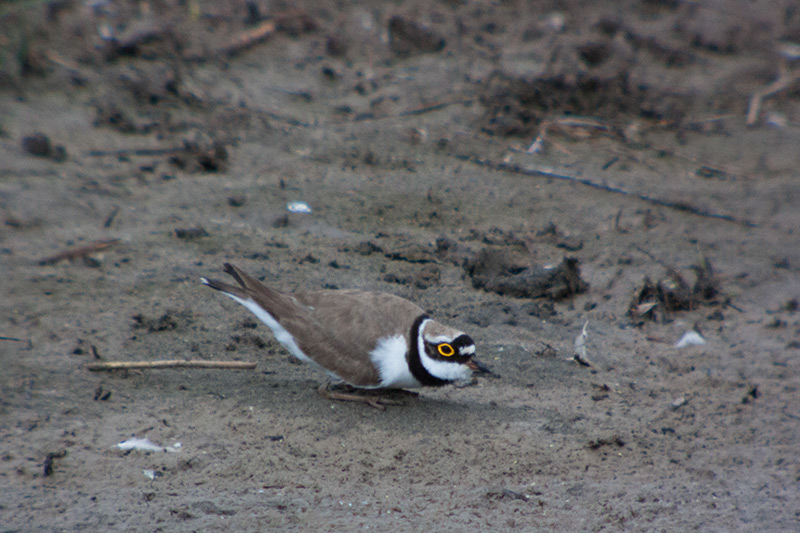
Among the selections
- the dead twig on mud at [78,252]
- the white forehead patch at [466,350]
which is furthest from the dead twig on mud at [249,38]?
the white forehead patch at [466,350]

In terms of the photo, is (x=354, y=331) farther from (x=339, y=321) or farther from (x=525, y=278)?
(x=525, y=278)

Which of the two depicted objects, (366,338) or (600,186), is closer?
(366,338)

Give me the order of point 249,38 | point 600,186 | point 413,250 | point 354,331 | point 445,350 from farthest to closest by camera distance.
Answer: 1. point 249,38
2. point 600,186
3. point 413,250
4. point 354,331
5. point 445,350

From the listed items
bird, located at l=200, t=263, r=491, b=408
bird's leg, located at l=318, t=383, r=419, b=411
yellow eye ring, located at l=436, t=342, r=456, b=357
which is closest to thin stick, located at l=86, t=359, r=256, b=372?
bird, located at l=200, t=263, r=491, b=408

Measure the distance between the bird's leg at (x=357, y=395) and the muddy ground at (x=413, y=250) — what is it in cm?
7

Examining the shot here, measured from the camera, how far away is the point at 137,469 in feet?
11.6

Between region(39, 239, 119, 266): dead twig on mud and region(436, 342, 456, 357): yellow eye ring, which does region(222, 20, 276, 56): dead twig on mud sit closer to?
region(39, 239, 119, 266): dead twig on mud

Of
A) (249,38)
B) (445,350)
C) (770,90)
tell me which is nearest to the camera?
(445,350)

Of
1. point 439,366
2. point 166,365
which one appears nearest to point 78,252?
point 166,365

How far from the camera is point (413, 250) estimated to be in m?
5.77

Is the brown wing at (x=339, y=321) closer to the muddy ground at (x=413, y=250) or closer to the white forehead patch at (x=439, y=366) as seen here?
the white forehead patch at (x=439, y=366)

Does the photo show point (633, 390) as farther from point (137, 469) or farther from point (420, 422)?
point (137, 469)

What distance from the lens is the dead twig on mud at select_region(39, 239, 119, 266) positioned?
203 inches

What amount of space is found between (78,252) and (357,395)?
2518 millimetres
